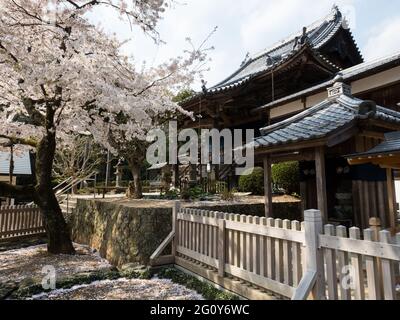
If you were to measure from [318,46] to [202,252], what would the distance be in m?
11.4

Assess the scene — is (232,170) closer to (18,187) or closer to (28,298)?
(18,187)

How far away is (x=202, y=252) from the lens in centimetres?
583

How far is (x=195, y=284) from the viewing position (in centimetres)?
565

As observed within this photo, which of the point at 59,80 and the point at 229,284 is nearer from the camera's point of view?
the point at 229,284

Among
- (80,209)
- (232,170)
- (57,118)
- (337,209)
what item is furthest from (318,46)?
(80,209)

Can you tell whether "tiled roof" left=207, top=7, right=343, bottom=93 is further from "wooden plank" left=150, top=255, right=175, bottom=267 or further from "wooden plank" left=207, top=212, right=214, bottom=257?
"wooden plank" left=150, top=255, right=175, bottom=267

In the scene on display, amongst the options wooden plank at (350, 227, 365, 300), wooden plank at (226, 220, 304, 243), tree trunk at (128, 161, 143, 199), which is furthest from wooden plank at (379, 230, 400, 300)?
tree trunk at (128, 161, 143, 199)

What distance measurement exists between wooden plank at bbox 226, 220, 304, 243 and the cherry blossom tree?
424 cm

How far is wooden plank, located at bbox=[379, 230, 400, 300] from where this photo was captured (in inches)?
112

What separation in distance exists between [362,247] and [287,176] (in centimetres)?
867

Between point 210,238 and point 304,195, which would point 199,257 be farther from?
point 304,195

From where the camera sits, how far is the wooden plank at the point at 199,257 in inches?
215

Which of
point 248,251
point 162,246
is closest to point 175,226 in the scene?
point 162,246

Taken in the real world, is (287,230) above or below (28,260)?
above
